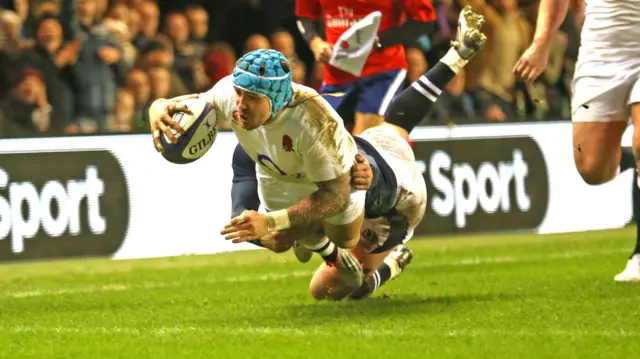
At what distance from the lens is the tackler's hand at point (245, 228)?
21.9 ft

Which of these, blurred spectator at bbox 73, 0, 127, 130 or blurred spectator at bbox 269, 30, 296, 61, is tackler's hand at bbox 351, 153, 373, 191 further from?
blurred spectator at bbox 269, 30, 296, 61

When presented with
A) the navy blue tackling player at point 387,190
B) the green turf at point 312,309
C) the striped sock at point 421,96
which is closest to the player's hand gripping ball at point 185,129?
the navy blue tackling player at point 387,190

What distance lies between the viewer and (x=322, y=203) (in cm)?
727

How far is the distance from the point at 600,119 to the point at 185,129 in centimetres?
257

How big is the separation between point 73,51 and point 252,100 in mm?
7048

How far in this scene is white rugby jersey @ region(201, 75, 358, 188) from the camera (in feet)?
23.6

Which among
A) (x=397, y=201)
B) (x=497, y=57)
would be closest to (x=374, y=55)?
(x=397, y=201)

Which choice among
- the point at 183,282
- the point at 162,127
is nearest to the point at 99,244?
the point at 183,282

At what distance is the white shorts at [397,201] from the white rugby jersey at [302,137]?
1.05 m

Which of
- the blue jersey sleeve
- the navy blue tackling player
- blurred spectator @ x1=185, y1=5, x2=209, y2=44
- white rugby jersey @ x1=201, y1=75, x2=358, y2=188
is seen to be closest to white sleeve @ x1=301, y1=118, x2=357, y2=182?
white rugby jersey @ x1=201, y1=75, x2=358, y2=188

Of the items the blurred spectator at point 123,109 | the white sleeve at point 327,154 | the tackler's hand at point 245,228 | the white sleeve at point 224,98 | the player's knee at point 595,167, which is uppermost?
the white sleeve at point 224,98

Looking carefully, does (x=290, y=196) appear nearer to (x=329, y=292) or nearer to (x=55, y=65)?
(x=329, y=292)

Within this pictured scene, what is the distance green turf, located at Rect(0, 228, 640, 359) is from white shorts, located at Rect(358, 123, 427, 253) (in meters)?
0.37

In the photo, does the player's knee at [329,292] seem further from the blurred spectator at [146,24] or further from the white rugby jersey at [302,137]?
the blurred spectator at [146,24]
